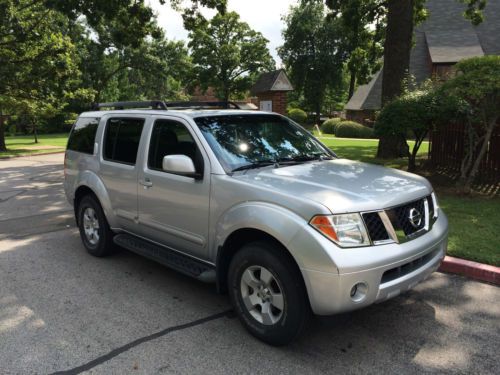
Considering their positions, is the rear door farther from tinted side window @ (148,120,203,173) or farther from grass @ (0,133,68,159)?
grass @ (0,133,68,159)

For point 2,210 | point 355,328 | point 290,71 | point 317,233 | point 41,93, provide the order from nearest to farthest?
point 317,233 → point 355,328 → point 2,210 → point 41,93 → point 290,71

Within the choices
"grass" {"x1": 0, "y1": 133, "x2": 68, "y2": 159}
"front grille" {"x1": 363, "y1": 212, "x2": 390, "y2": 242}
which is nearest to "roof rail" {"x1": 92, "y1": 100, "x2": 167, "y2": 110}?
"front grille" {"x1": 363, "y1": 212, "x2": 390, "y2": 242}

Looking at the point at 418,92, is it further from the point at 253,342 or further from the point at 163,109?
the point at 253,342

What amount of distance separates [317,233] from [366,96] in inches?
1414

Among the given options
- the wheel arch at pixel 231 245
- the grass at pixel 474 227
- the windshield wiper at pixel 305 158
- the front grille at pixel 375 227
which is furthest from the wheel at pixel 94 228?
the grass at pixel 474 227

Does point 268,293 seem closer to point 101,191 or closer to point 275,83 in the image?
point 101,191

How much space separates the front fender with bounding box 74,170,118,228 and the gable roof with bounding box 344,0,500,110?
101 feet

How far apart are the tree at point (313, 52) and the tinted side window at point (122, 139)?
169 feet

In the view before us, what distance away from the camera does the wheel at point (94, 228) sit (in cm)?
550

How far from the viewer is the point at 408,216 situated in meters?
3.50

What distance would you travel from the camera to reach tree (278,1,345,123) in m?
Answer: 55.9

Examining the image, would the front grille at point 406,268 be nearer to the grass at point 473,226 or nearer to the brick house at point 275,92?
the grass at point 473,226

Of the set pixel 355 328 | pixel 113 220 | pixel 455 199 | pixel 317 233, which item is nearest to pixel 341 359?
pixel 355 328

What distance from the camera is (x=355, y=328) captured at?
3.82 m
